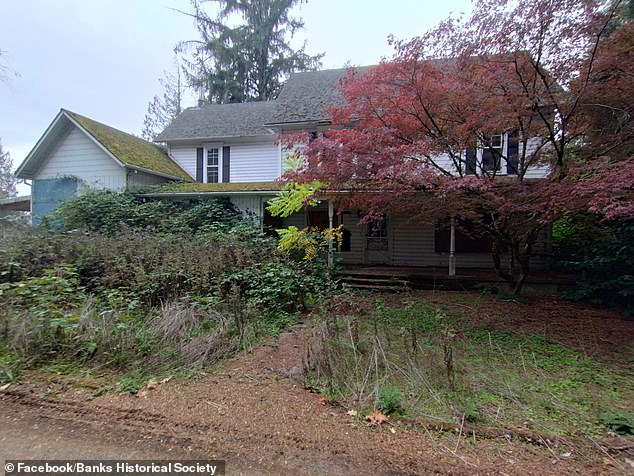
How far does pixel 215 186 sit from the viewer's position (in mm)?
13117

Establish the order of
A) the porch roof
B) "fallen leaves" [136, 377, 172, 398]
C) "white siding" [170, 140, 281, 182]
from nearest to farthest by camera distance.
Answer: "fallen leaves" [136, 377, 172, 398] < the porch roof < "white siding" [170, 140, 281, 182]

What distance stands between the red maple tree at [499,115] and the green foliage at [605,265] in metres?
2.18

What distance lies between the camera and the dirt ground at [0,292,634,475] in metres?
2.26

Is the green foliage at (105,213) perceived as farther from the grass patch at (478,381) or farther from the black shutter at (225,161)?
the grass patch at (478,381)

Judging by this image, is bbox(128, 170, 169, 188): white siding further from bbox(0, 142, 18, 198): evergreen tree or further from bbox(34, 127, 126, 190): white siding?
bbox(0, 142, 18, 198): evergreen tree

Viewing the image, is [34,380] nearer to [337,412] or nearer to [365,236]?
Result: [337,412]

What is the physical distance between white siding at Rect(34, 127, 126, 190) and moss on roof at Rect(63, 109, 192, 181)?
48 cm

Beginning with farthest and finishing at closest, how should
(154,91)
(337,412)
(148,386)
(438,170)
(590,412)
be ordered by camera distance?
(154,91) → (438,170) → (148,386) → (590,412) → (337,412)

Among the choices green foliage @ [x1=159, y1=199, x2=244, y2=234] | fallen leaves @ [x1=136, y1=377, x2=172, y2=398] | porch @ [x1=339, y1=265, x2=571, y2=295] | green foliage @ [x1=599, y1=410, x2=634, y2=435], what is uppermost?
green foliage @ [x1=159, y1=199, x2=244, y2=234]

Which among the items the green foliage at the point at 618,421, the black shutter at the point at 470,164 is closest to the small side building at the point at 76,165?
the black shutter at the point at 470,164

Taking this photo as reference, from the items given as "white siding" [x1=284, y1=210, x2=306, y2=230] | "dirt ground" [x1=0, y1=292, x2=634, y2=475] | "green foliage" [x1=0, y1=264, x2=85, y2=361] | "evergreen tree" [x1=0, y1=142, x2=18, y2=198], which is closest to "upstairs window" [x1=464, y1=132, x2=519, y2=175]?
"dirt ground" [x1=0, y1=292, x2=634, y2=475]

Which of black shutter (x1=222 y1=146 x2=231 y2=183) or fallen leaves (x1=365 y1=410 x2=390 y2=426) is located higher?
black shutter (x1=222 y1=146 x2=231 y2=183)

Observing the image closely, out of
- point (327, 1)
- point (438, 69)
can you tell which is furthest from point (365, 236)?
point (327, 1)

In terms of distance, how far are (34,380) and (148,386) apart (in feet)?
4.26
